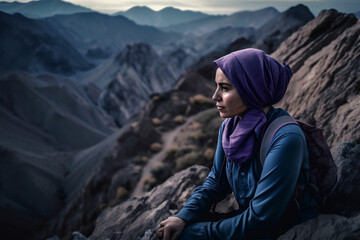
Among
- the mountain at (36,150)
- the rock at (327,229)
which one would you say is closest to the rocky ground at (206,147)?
the rock at (327,229)

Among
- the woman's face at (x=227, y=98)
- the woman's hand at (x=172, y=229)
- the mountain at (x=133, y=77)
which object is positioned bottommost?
the mountain at (x=133, y=77)

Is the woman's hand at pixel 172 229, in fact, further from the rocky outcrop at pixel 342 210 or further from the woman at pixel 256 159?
the rocky outcrop at pixel 342 210

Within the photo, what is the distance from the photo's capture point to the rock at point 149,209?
3562mm

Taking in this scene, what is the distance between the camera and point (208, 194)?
235cm

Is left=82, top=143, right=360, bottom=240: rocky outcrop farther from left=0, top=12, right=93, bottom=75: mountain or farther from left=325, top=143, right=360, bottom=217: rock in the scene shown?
left=0, top=12, right=93, bottom=75: mountain

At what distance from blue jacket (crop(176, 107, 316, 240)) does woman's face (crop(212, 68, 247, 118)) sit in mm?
261

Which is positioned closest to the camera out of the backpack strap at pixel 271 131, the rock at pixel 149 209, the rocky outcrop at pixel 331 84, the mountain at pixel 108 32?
the backpack strap at pixel 271 131

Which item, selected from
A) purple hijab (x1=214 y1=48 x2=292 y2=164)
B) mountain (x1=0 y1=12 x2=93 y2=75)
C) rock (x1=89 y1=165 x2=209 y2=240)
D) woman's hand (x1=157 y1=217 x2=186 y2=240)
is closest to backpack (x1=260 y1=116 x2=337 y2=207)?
purple hijab (x1=214 y1=48 x2=292 y2=164)

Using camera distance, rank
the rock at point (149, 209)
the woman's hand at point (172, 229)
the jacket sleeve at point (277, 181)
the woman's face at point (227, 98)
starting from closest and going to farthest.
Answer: the jacket sleeve at point (277, 181) → the woman's face at point (227, 98) → the woman's hand at point (172, 229) → the rock at point (149, 209)

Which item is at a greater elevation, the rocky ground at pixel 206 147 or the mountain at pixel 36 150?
the rocky ground at pixel 206 147

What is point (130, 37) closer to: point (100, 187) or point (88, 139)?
point (88, 139)

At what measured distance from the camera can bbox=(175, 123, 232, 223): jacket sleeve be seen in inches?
86.7

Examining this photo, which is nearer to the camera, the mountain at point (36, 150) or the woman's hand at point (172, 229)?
the woman's hand at point (172, 229)

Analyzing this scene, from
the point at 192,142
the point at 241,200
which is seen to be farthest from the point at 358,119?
the point at 192,142
